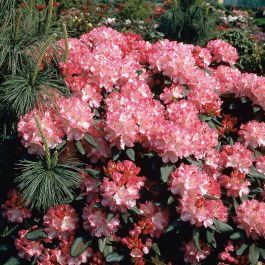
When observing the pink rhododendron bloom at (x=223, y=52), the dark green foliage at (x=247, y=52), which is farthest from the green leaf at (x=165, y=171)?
the dark green foliage at (x=247, y=52)

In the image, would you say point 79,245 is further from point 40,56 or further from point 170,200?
point 40,56

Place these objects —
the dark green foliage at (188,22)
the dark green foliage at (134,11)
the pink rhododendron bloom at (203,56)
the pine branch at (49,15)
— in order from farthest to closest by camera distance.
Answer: the dark green foliage at (134,11), the dark green foliage at (188,22), the pink rhododendron bloom at (203,56), the pine branch at (49,15)

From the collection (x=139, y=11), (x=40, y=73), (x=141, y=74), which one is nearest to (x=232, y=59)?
(x=141, y=74)

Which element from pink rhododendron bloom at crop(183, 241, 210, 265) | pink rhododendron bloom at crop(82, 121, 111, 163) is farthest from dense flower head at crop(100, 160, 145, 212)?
pink rhododendron bloom at crop(183, 241, 210, 265)

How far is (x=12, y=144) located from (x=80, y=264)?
668 millimetres

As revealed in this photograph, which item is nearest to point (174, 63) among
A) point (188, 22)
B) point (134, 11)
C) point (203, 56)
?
point (203, 56)

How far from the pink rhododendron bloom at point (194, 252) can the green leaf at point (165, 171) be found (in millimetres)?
343

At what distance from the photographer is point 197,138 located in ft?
6.88

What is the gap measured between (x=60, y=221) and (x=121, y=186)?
339 millimetres

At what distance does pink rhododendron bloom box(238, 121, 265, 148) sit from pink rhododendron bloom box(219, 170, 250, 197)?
0.25m

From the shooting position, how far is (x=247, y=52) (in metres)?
5.32

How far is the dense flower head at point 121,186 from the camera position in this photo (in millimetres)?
2008

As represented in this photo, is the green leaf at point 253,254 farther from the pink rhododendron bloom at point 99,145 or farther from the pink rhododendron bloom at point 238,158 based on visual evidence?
the pink rhododendron bloom at point 99,145

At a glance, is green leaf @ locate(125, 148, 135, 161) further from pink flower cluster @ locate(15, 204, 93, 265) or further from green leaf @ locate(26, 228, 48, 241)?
green leaf @ locate(26, 228, 48, 241)
